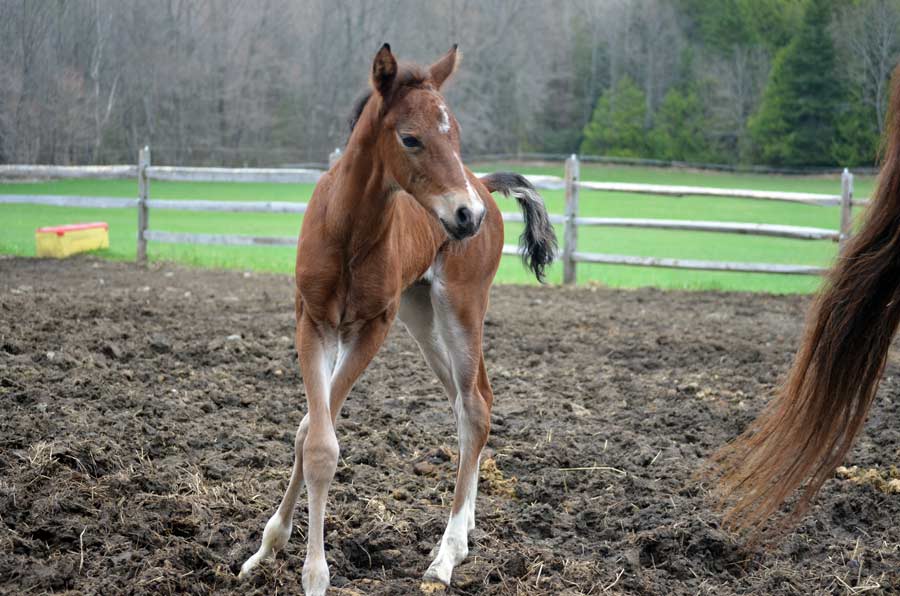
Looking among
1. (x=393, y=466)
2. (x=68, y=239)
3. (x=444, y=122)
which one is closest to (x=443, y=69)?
(x=444, y=122)

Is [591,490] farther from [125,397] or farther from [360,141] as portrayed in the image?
[125,397]

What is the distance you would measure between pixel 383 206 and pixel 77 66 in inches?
402

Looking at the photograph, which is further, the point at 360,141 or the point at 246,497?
the point at 246,497

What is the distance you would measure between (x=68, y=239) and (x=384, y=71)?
10.5 metres

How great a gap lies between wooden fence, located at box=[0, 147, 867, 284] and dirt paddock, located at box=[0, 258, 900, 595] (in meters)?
3.88

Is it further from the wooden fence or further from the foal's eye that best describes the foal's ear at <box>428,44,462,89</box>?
the wooden fence

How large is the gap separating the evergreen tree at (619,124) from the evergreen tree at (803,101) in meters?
4.17

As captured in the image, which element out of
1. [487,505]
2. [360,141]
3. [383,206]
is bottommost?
[487,505]

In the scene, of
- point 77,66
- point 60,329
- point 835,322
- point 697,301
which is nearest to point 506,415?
point 835,322

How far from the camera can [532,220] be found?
4395 mm

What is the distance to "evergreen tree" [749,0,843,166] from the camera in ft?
83.5

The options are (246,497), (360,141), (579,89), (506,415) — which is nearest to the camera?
(360,141)

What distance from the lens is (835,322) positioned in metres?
2.72

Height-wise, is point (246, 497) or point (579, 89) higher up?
point (579, 89)
